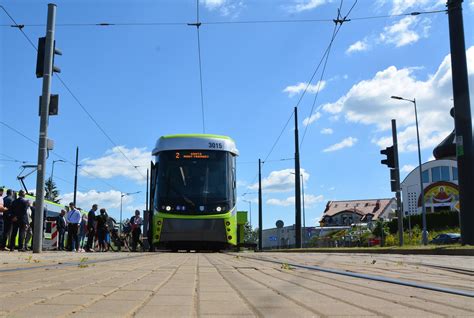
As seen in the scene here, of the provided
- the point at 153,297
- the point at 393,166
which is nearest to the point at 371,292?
the point at 153,297

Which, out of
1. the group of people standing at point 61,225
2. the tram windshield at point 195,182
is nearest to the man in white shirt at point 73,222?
the group of people standing at point 61,225

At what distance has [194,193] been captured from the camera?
16109 mm

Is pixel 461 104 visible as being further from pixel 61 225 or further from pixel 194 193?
pixel 61 225

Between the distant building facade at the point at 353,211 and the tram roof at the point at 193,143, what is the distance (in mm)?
80989

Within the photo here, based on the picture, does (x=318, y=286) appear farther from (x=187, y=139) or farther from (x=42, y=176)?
(x=187, y=139)

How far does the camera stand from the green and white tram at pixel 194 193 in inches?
613

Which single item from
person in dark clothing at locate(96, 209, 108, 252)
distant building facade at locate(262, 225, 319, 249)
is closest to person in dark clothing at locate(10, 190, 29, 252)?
person in dark clothing at locate(96, 209, 108, 252)

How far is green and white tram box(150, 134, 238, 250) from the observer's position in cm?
1556

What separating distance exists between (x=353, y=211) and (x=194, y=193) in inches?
3472

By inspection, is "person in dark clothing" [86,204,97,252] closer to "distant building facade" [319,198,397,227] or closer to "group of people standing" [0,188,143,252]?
"group of people standing" [0,188,143,252]

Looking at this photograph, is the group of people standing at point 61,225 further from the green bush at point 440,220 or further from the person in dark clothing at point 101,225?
the green bush at point 440,220

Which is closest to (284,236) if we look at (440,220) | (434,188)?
(434,188)

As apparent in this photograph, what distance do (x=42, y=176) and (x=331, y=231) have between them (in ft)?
204

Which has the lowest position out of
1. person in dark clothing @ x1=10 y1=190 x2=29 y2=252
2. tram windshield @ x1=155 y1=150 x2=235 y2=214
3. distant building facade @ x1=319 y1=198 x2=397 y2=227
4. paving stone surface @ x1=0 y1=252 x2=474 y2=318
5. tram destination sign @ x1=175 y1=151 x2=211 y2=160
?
paving stone surface @ x1=0 y1=252 x2=474 y2=318
